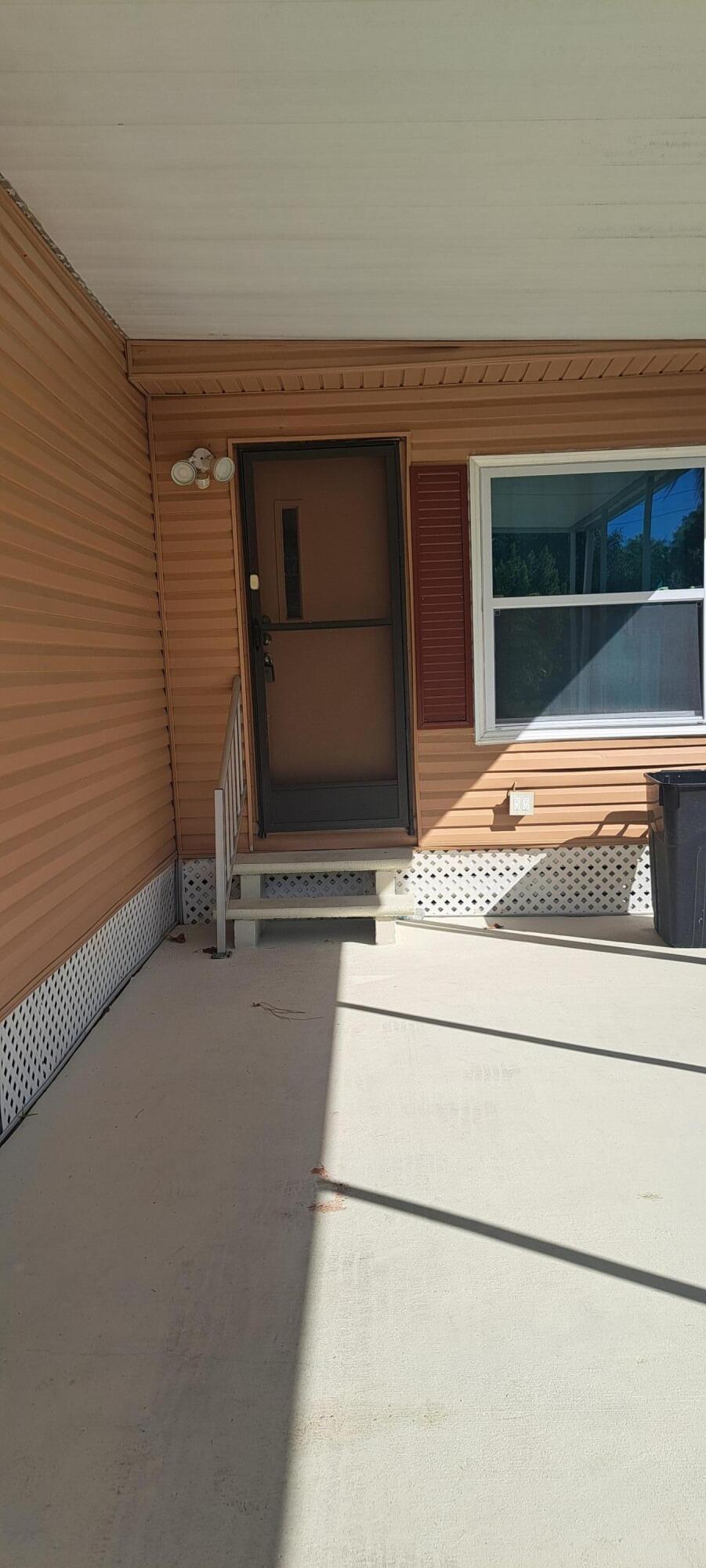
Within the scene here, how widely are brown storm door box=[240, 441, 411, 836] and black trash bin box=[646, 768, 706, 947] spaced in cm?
133

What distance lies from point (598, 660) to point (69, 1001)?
319cm

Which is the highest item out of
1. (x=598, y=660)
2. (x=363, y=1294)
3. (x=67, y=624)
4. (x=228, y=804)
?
(x=67, y=624)

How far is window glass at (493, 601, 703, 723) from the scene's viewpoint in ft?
17.1

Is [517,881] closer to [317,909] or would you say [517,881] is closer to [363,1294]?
[317,909]

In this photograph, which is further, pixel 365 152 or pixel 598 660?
pixel 598 660

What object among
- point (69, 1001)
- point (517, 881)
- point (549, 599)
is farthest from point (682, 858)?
point (69, 1001)

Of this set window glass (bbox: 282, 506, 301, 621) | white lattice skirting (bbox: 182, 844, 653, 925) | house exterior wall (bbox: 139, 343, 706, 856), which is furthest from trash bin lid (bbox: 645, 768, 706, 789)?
window glass (bbox: 282, 506, 301, 621)

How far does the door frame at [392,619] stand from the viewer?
16.6 ft

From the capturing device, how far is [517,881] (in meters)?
5.29

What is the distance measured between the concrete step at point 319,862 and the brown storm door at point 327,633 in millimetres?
306

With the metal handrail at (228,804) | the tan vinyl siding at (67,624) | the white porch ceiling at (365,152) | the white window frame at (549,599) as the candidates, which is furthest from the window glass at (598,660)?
the tan vinyl siding at (67,624)

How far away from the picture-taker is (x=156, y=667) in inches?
198

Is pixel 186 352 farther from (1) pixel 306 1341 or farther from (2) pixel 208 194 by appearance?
(1) pixel 306 1341

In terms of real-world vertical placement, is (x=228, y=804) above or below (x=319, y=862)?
above
